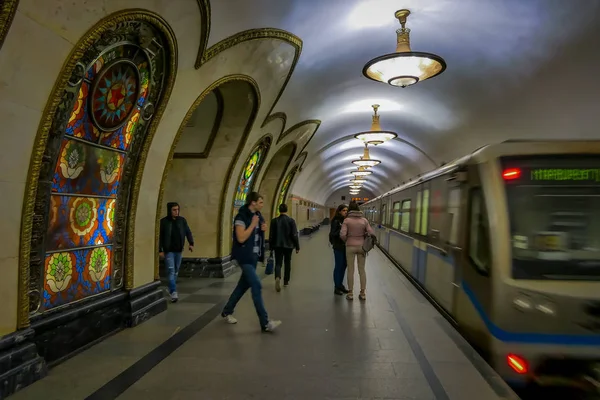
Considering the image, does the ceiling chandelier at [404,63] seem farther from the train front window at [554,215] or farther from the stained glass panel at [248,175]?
the stained glass panel at [248,175]

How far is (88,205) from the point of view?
14.7 feet

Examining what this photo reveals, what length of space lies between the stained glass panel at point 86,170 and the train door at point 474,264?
3808mm

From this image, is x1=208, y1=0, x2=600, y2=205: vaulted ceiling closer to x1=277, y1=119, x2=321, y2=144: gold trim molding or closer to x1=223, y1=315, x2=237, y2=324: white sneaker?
x1=277, y1=119, x2=321, y2=144: gold trim molding

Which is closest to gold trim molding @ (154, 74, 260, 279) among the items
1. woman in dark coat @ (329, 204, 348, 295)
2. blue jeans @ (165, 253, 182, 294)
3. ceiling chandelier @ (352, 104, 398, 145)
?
blue jeans @ (165, 253, 182, 294)

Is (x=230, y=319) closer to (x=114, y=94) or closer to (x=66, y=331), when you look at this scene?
(x=66, y=331)

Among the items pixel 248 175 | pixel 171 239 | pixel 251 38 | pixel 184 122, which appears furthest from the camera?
pixel 248 175

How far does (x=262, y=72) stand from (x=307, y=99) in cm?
323

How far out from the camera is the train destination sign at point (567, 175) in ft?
11.6

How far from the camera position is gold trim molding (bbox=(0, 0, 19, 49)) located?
2760 mm

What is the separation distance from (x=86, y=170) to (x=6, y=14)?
71.8 inches

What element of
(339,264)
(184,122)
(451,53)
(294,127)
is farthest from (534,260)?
(294,127)

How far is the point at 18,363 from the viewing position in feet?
10.8

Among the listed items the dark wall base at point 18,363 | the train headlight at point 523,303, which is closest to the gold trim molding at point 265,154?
the dark wall base at point 18,363

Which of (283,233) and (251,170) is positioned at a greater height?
(251,170)
